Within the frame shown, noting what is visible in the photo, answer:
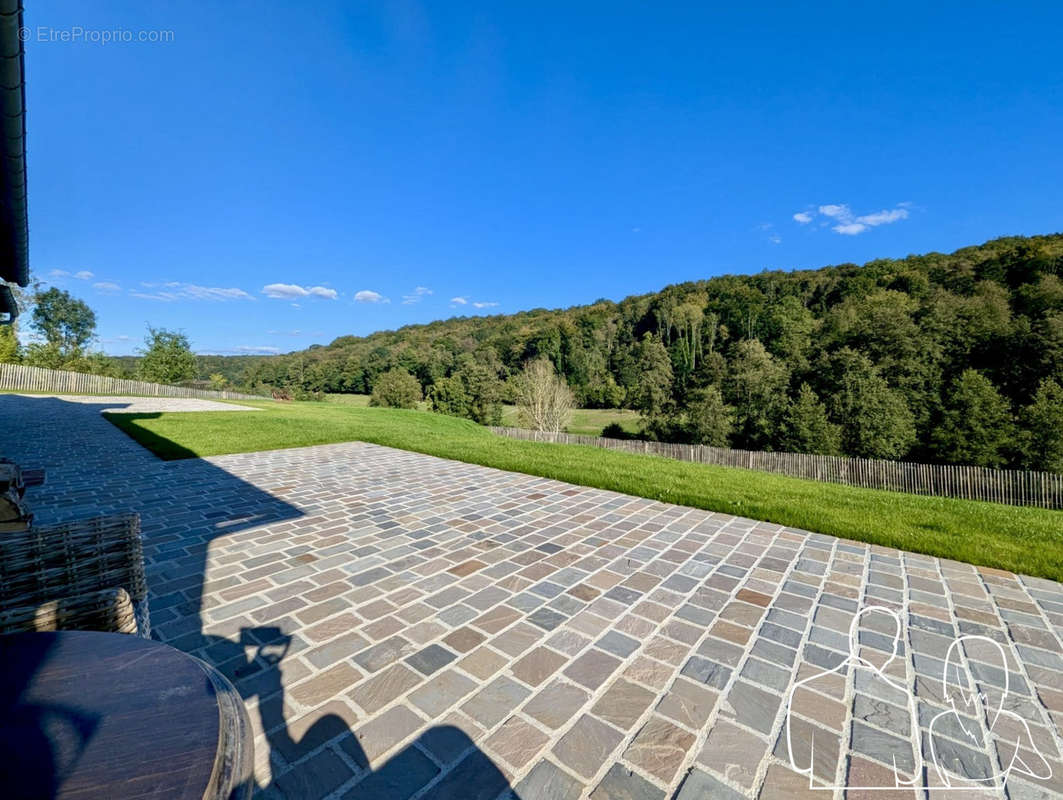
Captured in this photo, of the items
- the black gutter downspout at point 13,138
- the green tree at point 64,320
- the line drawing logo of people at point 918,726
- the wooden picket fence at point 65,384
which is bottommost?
the line drawing logo of people at point 918,726

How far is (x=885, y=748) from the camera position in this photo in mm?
1733

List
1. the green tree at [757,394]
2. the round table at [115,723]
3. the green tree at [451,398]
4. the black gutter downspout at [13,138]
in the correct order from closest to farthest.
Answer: the round table at [115,723], the black gutter downspout at [13,138], the green tree at [757,394], the green tree at [451,398]

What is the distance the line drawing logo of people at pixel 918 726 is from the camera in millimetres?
1629

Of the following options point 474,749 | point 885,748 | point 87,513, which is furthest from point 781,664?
point 87,513

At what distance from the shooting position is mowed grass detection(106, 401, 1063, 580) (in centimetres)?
381

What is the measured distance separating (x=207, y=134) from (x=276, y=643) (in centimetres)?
1197

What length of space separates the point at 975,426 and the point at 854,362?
6156mm

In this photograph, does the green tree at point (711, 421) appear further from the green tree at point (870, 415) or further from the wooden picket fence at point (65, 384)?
the wooden picket fence at point (65, 384)

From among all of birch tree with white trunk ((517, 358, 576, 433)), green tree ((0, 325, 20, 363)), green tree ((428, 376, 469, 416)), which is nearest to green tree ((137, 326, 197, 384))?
green tree ((0, 325, 20, 363))

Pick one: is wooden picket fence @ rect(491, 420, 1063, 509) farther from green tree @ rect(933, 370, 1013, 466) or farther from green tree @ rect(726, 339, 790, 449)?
green tree @ rect(726, 339, 790, 449)

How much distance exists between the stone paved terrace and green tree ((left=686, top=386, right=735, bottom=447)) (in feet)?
85.9

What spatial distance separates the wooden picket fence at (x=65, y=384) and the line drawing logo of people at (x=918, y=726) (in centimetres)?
3204

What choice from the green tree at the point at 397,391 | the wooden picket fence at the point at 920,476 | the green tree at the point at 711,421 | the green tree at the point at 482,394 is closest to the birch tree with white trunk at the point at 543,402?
the green tree at the point at 482,394

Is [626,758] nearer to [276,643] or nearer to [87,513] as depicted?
[276,643]
